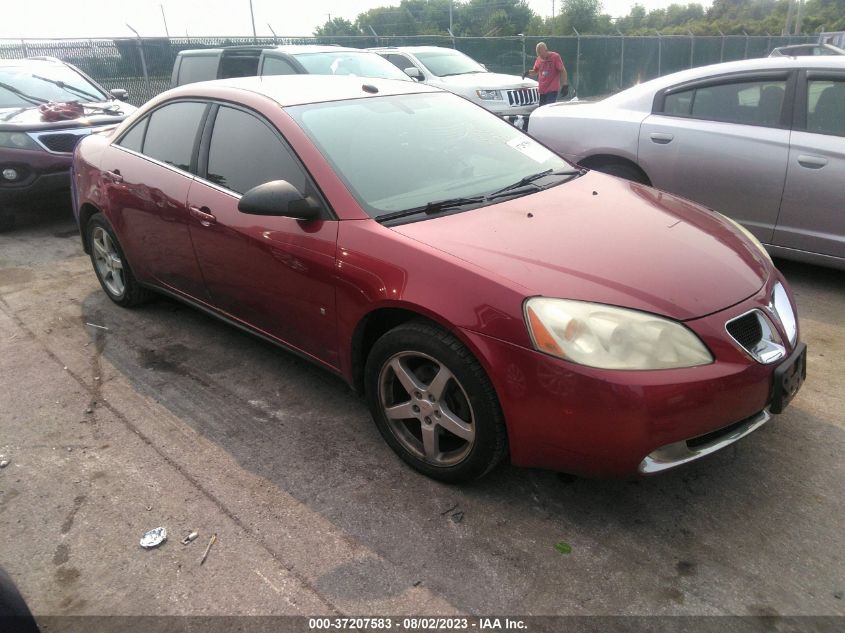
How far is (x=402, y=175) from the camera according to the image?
10.3ft

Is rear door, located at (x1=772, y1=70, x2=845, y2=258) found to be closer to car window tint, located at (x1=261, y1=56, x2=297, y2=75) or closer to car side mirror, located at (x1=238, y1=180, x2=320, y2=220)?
car side mirror, located at (x1=238, y1=180, x2=320, y2=220)

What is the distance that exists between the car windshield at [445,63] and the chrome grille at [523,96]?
46.7 inches

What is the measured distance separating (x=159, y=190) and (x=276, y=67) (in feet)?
17.8

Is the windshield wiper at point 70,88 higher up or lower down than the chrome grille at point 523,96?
higher up

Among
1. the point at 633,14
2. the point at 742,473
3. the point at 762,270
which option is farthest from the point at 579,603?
the point at 633,14

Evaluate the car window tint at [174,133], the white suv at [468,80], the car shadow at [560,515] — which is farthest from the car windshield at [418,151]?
the white suv at [468,80]

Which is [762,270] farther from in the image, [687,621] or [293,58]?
[293,58]

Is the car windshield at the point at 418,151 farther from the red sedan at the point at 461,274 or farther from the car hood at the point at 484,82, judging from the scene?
the car hood at the point at 484,82

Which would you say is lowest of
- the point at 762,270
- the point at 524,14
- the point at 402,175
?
→ the point at 762,270

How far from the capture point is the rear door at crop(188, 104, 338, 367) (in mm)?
3014

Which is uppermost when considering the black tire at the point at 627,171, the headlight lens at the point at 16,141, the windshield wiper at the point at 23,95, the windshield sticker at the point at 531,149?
the windshield wiper at the point at 23,95

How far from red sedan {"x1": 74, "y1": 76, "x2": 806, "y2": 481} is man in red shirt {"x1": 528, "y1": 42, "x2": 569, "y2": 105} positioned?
8.79 m

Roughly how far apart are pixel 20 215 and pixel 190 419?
18.8 ft

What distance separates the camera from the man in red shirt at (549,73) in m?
12.0
